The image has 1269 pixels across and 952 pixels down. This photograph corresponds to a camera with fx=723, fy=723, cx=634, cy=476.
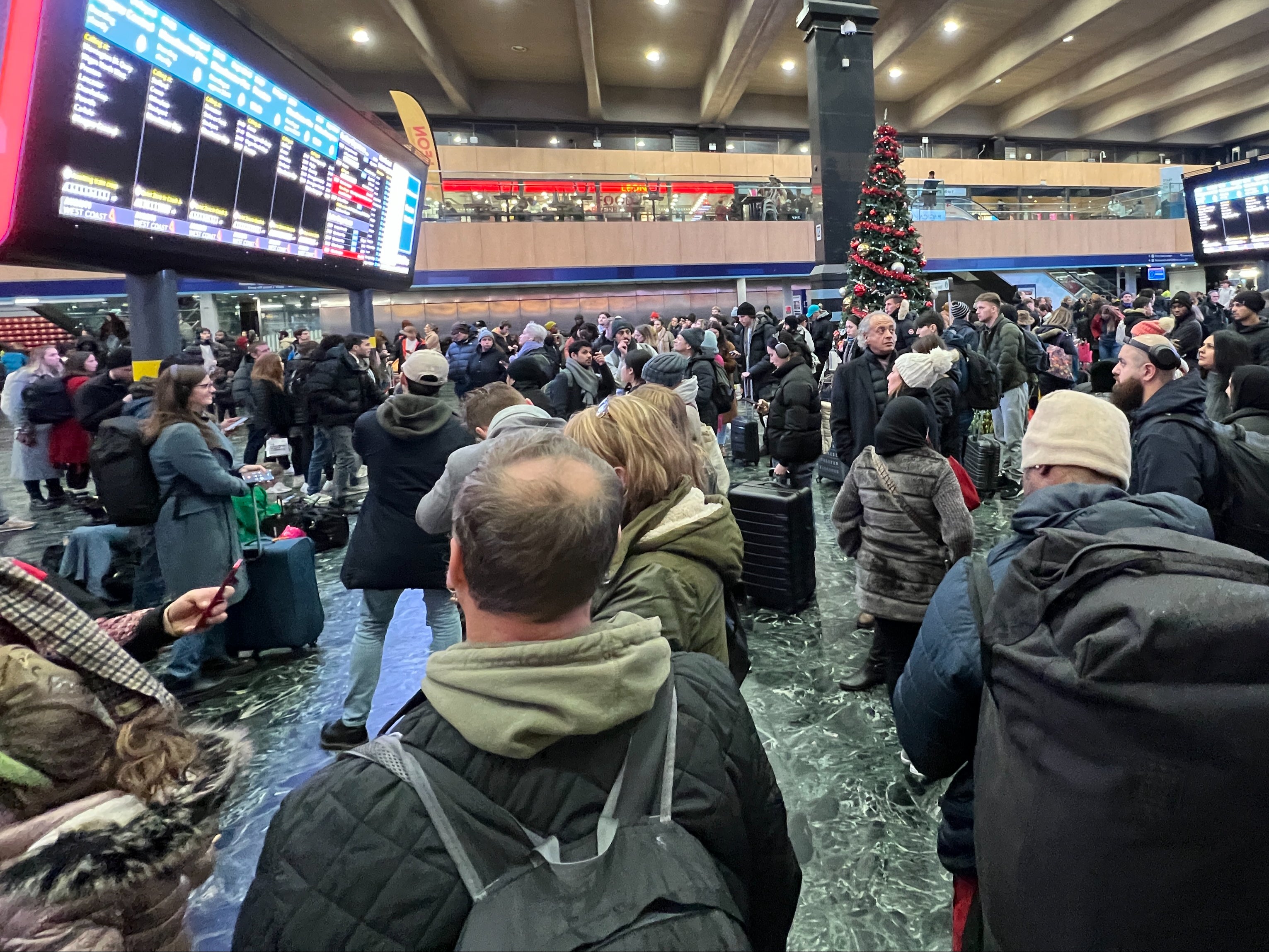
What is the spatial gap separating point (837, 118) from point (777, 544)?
37.9ft

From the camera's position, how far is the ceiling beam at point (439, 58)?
1568cm

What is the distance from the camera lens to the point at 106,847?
4.37 ft

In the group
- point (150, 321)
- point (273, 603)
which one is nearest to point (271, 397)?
point (150, 321)

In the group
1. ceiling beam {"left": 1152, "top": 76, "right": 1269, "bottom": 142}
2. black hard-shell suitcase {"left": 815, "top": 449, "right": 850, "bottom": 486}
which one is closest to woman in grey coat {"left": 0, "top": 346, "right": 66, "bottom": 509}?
black hard-shell suitcase {"left": 815, "top": 449, "right": 850, "bottom": 486}

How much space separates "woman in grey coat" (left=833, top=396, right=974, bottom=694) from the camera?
3.04 m

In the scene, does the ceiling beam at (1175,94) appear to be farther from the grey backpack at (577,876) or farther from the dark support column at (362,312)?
the grey backpack at (577,876)

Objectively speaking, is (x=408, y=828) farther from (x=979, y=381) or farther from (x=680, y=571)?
(x=979, y=381)

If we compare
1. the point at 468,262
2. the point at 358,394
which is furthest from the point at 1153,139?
the point at 358,394

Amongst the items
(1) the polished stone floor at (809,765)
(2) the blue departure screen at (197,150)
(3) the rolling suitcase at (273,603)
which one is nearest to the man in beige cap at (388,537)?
(1) the polished stone floor at (809,765)

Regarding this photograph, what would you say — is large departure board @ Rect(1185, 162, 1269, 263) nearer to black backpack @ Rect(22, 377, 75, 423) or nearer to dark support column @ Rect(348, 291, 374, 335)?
dark support column @ Rect(348, 291, 374, 335)

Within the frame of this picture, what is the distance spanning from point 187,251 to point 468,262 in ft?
47.0

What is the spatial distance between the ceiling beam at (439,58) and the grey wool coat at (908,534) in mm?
16320

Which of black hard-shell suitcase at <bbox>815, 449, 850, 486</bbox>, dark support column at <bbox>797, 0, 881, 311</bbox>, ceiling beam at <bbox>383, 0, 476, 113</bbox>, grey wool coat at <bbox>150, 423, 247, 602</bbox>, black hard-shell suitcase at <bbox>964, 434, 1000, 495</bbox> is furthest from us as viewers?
ceiling beam at <bbox>383, 0, 476, 113</bbox>

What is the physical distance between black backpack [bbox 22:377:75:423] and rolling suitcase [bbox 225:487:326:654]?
5.05m
